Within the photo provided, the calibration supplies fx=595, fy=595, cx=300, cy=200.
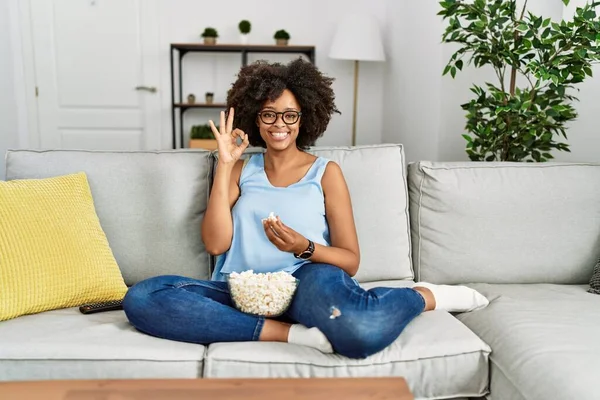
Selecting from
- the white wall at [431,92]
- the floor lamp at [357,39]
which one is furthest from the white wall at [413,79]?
the floor lamp at [357,39]

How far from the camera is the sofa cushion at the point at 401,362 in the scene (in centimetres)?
134

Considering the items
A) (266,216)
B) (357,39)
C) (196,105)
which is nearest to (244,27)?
(196,105)

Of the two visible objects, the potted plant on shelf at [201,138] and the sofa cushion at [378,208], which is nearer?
the sofa cushion at [378,208]

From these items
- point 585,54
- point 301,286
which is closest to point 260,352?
point 301,286

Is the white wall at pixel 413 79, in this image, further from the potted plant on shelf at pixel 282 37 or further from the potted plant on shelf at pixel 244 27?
the potted plant on shelf at pixel 244 27

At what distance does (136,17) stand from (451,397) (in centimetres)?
358

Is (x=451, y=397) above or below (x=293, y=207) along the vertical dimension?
below

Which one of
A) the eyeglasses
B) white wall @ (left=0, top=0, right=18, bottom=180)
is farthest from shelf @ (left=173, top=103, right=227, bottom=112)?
the eyeglasses

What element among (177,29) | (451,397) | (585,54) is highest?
(177,29)

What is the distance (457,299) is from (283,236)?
527 mm

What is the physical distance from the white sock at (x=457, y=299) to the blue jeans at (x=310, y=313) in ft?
0.39

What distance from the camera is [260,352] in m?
1.36

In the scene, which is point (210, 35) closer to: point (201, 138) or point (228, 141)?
point (201, 138)

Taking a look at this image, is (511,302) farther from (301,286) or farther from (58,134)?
(58,134)
